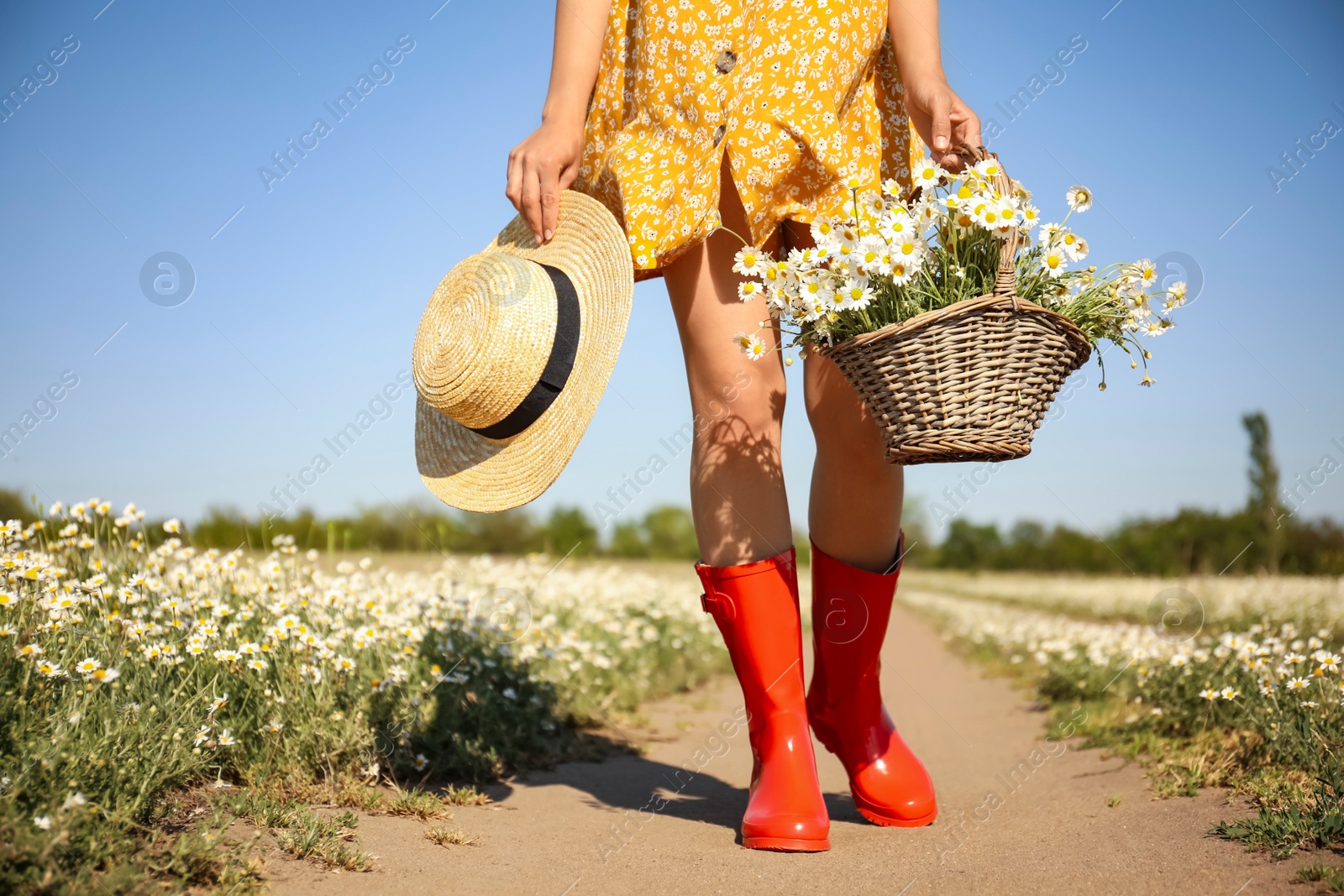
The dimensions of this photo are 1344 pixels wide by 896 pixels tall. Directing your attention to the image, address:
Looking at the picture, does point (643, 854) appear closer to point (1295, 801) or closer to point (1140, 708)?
point (1295, 801)

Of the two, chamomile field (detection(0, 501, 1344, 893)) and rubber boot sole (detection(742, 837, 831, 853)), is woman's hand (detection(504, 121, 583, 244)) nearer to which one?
chamomile field (detection(0, 501, 1344, 893))

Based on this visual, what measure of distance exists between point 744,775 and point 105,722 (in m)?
1.92

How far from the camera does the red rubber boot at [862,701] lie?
2219mm

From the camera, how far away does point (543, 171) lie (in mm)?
2012

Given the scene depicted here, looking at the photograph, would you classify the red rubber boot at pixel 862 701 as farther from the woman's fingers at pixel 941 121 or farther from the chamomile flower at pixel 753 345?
the woman's fingers at pixel 941 121

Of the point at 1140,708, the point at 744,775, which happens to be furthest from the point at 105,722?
the point at 1140,708

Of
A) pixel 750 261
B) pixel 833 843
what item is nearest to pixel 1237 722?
pixel 833 843

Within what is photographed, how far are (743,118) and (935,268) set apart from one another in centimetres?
59

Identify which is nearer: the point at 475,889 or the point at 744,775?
the point at 475,889

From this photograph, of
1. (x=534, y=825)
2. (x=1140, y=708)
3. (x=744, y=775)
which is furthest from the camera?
(x=1140, y=708)

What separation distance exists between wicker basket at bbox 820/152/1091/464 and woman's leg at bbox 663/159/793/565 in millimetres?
436

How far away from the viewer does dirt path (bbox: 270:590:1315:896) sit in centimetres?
167

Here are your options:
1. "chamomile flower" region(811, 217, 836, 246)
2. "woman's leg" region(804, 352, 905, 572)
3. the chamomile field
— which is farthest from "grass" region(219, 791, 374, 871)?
"chamomile flower" region(811, 217, 836, 246)

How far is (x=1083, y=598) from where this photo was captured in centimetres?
1184
